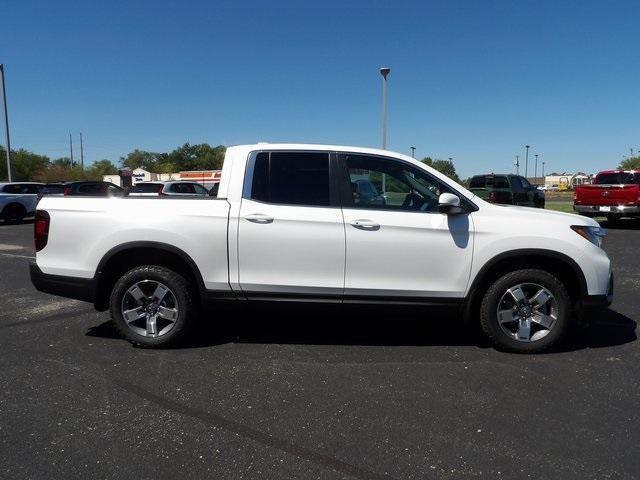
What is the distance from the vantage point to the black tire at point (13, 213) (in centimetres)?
1851

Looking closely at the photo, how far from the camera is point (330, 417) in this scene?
128 inches

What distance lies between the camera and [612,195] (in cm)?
1513

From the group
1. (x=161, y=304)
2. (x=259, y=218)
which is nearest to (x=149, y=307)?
(x=161, y=304)

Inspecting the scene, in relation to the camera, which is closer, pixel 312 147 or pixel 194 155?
pixel 312 147

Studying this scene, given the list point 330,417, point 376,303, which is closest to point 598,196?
point 376,303

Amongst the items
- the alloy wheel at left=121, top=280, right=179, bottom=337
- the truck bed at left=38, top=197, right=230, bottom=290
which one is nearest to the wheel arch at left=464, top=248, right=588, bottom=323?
the truck bed at left=38, top=197, right=230, bottom=290

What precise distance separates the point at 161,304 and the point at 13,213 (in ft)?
57.8

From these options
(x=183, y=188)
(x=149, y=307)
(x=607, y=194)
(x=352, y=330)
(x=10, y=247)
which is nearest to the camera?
(x=149, y=307)

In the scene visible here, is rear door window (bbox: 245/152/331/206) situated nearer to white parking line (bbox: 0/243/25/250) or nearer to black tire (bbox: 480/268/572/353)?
black tire (bbox: 480/268/572/353)

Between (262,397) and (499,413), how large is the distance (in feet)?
5.37

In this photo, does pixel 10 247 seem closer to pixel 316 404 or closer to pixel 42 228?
pixel 42 228

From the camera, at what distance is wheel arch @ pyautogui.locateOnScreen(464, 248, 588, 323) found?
4273mm

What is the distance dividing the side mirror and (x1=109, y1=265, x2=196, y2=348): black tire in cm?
236

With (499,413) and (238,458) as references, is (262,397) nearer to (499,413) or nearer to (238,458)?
(238,458)
